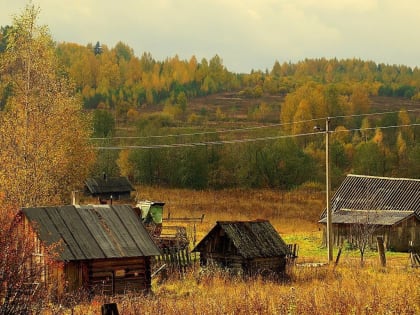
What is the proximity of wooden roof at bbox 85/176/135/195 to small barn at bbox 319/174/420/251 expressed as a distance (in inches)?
1206

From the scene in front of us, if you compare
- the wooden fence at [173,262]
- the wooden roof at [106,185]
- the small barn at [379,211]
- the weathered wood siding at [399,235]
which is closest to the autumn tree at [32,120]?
the wooden fence at [173,262]

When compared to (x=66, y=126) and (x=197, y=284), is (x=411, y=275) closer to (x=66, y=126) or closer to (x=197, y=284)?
(x=197, y=284)

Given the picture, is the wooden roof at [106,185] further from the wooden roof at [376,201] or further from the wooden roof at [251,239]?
the wooden roof at [251,239]

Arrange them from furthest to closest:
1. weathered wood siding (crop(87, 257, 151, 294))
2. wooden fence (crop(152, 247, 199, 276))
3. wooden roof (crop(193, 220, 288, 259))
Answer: wooden fence (crop(152, 247, 199, 276)), wooden roof (crop(193, 220, 288, 259)), weathered wood siding (crop(87, 257, 151, 294))

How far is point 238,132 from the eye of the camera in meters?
130

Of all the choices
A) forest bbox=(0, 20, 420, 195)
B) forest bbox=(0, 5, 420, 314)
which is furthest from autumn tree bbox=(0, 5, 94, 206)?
forest bbox=(0, 20, 420, 195)

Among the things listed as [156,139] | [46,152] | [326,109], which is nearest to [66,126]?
[46,152]

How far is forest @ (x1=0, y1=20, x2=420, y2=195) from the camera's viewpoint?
86938mm

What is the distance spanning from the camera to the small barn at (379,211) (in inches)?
1775

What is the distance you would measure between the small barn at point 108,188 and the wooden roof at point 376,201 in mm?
30643

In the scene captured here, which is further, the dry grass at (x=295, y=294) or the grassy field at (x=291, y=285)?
the grassy field at (x=291, y=285)

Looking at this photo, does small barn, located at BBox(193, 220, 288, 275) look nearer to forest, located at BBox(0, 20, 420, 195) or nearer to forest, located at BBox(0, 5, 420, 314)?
forest, located at BBox(0, 5, 420, 314)

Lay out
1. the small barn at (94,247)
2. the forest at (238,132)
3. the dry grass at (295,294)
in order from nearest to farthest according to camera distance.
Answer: the dry grass at (295,294)
the small barn at (94,247)
the forest at (238,132)

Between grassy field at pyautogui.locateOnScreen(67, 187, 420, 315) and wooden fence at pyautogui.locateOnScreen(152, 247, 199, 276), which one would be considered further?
wooden fence at pyautogui.locateOnScreen(152, 247, 199, 276)
